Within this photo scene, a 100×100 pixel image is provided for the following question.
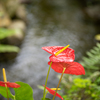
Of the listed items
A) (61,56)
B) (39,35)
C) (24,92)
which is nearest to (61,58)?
(61,56)

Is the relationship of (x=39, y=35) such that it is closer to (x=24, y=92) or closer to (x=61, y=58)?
(x=24, y=92)

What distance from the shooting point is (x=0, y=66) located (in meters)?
3.13

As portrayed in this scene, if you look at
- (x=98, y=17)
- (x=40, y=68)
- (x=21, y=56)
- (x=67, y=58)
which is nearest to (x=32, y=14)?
(x=98, y=17)

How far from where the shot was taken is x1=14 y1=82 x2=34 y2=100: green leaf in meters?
0.64

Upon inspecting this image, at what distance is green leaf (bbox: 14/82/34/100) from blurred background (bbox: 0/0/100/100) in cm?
57

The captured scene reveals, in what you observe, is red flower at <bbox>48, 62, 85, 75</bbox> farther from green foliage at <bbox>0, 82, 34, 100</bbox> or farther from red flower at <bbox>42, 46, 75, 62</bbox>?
green foliage at <bbox>0, 82, 34, 100</bbox>

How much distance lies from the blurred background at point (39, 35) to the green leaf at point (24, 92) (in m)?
0.57

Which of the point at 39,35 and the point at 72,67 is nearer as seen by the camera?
the point at 72,67

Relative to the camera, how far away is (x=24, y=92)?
2.16ft

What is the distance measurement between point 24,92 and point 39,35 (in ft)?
13.8

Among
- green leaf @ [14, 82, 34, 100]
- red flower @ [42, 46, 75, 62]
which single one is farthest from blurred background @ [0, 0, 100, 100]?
red flower @ [42, 46, 75, 62]

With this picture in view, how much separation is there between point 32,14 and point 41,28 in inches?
72.3

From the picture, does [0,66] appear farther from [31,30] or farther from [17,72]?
[31,30]

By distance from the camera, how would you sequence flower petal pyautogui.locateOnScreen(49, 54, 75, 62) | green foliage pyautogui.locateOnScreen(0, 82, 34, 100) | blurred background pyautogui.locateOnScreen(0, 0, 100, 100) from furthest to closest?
blurred background pyautogui.locateOnScreen(0, 0, 100, 100) → green foliage pyautogui.locateOnScreen(0, 82, 34, 100) → flower petal pyautogui.locateOnScreen(49, 54, 75, 62)
